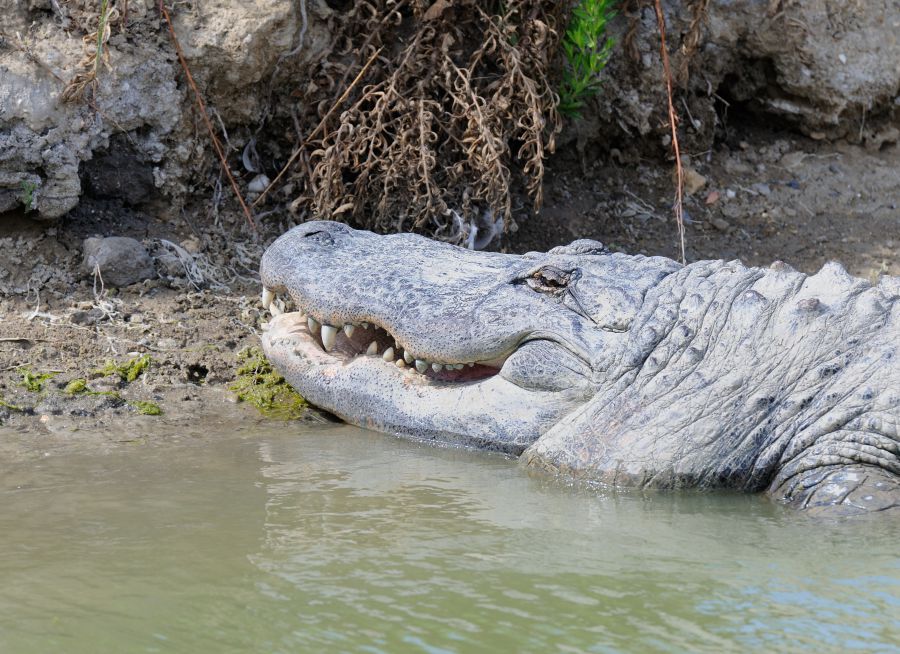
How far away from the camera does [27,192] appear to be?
514 centimetres

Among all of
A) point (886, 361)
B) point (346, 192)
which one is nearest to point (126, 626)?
point (886, 361)

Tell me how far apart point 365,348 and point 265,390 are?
493 mm

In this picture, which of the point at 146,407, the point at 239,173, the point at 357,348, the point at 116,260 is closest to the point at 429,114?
the point at 239,173

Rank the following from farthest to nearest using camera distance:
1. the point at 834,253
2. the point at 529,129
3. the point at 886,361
Answer: 1. the point at 834,253
2. the point at 529,129
3. the point at 886,361

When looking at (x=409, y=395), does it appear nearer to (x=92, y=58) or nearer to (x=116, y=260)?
(x=116, y=260)

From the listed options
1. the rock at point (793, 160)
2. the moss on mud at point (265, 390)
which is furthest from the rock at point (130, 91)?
the rock at point (793, 160)

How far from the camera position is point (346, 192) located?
5738 millimetres

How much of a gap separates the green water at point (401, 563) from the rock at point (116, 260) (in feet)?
4.57

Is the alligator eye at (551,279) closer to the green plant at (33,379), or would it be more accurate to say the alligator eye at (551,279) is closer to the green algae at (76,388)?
the green algae at (76,388)

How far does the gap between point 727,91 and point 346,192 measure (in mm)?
2879

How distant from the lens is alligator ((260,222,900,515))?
389cm

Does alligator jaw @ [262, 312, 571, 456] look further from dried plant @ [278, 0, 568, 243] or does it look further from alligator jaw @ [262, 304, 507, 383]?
dried plant @ [278, 0, 568, 243]

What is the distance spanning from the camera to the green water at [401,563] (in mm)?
2568

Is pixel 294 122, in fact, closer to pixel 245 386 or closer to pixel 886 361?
pixel 245 386
